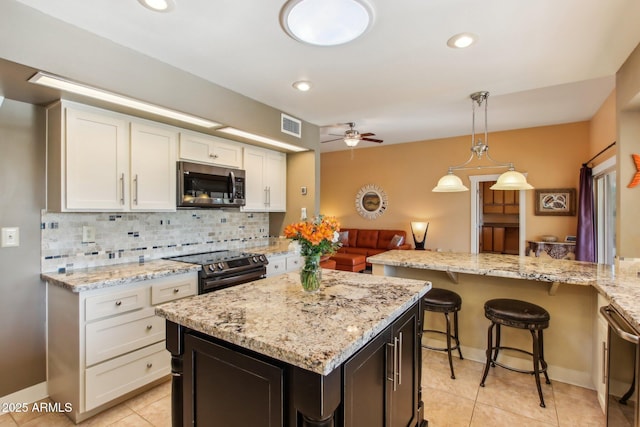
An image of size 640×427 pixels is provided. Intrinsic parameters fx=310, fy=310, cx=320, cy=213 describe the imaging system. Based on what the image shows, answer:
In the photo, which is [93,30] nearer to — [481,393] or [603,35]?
[603,35]

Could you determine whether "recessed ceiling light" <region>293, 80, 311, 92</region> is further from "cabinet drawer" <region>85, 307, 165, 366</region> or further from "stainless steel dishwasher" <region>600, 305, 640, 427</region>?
"stainless steel dishwasher" <region>600, 305, 640, 427</region>

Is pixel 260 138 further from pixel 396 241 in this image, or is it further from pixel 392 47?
pixel 396 241

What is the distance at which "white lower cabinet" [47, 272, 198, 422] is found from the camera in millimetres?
2020

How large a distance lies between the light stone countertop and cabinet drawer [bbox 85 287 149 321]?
1924 mm

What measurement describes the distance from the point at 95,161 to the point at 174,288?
1125mm

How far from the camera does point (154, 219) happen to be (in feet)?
9.86

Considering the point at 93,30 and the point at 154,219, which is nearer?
the point at 93,30

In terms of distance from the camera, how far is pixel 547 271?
228cm

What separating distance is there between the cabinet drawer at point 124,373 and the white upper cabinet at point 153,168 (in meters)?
1.15

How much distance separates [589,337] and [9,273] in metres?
4.32

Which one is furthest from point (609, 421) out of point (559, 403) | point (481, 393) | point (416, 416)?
point (416, 416)

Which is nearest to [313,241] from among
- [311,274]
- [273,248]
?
[311,274]

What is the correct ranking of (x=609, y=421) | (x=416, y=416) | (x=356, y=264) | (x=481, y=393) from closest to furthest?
(x=609, y=421)
(x=416, y=416)
(x=481, y=393)
(x=356, y=264)

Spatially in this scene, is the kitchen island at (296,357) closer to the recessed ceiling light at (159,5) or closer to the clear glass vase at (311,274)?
the clear glass vase at (311,274)
